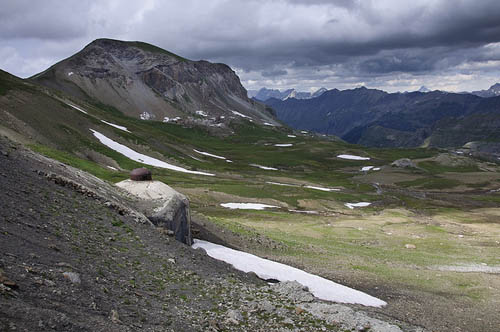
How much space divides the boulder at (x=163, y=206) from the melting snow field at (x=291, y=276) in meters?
2.93

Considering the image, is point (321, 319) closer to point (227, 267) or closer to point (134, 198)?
point (227, 267)

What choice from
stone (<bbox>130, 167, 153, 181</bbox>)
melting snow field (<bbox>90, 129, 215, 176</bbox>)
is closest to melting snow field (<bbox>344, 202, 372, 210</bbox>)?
melting snow field (<bbox>90, 129, 215, 176</bbox>)

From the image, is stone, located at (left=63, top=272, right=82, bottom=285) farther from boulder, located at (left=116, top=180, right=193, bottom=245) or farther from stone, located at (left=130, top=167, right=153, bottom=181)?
stone, located at (left=130, top=167, right=153, bottom=181)

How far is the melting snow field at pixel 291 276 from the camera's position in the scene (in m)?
29.6

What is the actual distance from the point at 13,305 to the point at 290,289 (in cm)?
1693

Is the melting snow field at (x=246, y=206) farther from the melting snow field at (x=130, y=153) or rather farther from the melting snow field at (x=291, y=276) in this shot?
the melting snow field at (x=291, y=276)

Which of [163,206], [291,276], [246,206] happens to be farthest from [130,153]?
[291,276]

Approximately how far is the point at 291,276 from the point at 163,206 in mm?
A: 12436

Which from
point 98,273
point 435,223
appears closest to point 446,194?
point 435,223

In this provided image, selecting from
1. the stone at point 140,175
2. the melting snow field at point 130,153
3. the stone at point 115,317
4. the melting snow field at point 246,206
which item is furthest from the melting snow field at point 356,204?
the stone at point 115,317

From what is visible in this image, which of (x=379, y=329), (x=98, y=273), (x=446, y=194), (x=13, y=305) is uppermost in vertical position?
(x=13, y=305)

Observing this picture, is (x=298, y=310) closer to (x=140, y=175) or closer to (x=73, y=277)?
(x=73, y=277)

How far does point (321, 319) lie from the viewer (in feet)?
67.5

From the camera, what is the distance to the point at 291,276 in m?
32.6
